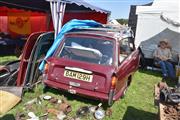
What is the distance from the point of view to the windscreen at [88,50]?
609cm

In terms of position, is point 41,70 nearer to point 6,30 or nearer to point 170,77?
point 170,77

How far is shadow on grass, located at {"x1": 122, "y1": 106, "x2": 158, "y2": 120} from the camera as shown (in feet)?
19.1

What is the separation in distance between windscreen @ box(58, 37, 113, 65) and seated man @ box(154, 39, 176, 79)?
4342 mm

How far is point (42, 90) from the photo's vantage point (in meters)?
6.79

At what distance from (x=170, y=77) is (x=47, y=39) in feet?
15.1

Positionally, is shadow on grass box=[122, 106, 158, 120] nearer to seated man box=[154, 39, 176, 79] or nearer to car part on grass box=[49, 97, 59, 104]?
car part on grass box=[49, 97, 59, 104]

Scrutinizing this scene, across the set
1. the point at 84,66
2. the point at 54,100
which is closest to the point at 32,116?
the point at 54,100

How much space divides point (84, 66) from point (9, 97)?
1.66m

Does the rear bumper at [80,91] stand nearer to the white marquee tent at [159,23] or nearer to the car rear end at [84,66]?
the car rear end at [84,66]

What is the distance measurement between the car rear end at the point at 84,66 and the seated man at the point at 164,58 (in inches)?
172

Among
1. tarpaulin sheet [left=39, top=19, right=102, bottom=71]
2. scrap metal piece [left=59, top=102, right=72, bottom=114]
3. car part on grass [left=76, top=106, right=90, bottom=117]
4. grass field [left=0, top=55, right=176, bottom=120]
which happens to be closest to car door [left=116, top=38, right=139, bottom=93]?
grass field [left=0, top=55, right=176, bottom=120]

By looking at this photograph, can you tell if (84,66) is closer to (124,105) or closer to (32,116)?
(124,105)

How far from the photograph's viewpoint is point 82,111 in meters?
5.73

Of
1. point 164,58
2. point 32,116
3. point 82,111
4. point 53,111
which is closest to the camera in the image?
point 32,116
